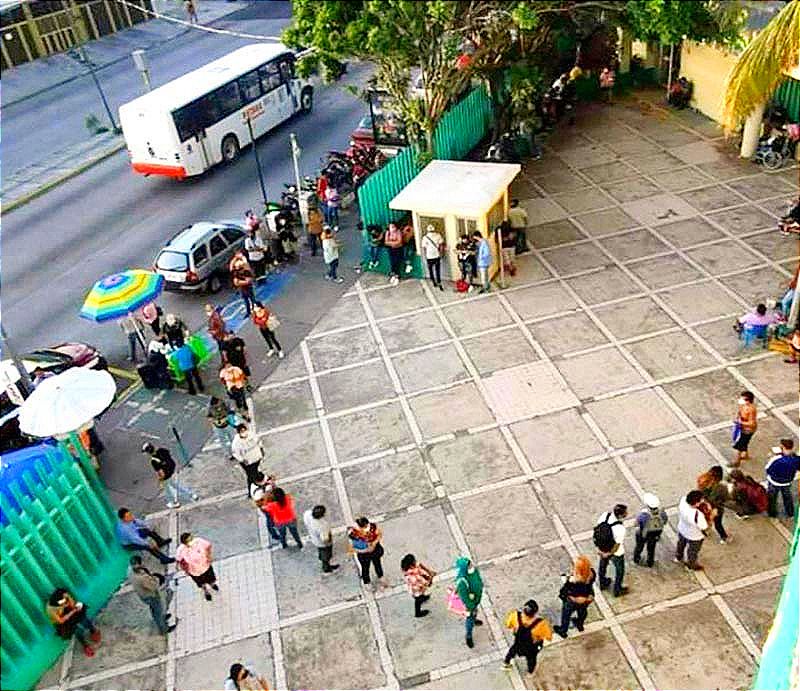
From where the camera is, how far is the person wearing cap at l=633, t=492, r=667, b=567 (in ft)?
31.0

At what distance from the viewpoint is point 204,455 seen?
13.0 metres

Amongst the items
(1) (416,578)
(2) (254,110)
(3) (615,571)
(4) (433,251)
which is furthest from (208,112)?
(3) (615,571)

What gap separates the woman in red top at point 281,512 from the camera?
10305 mm

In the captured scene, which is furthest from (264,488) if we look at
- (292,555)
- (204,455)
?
(204,455)

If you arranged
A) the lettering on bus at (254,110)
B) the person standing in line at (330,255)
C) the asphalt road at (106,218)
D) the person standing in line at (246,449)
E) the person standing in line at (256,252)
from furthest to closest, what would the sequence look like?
the lettering on bus at (254,110), the asphalt road at (106,218), the person standing in line at (256,252), the person standing in line at (330,255), the person standing in line at (246,449)

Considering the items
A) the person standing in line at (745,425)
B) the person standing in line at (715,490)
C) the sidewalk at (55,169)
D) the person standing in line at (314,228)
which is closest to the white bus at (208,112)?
the sidewalk at (55,169)

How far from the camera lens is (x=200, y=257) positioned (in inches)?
672

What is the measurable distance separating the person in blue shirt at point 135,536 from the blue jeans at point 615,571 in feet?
18.8

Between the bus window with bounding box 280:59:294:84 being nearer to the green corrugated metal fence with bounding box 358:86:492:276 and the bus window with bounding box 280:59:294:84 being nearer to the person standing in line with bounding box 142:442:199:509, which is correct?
the green corrugated metal fence with bounding box 358:86:492:276

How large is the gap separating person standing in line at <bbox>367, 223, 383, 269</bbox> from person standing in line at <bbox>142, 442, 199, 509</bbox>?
658 centimetres

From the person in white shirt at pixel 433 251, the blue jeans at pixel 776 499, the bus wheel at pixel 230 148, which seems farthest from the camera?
the bus wheel at pixel 230 148

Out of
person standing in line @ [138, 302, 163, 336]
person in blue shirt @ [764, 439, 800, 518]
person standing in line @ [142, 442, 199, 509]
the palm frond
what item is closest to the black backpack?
person in blue shirt @ [764, 439, 800, 518]

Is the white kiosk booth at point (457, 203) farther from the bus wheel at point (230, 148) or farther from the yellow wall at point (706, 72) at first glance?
the bus wheel at point (230, 148)

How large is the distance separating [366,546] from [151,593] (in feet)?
8.74
